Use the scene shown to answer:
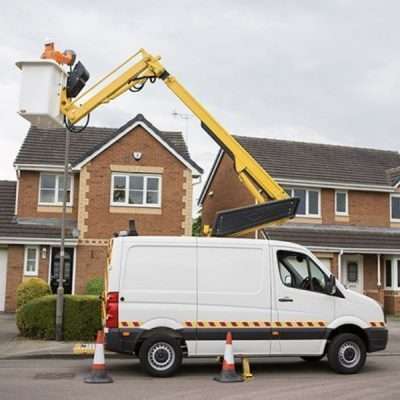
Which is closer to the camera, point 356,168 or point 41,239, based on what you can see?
point 41,239

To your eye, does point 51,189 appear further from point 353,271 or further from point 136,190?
point 353,271

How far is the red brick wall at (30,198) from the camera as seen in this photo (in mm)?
23422

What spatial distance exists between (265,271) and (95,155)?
46.1 ft

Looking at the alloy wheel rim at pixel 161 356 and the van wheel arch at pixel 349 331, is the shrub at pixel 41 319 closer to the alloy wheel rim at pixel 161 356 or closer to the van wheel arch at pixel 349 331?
the alloy wheel rim at pixel 161 356

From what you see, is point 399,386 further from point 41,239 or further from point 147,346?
point 41,239

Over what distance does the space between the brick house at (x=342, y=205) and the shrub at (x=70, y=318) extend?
1089cm

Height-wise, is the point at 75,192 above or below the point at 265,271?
above

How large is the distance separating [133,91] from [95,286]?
963 centimetres

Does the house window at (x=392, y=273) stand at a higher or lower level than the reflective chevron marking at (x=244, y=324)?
higher

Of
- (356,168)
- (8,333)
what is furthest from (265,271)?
(356,168)

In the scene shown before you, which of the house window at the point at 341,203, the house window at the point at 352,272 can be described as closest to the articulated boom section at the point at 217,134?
the house window at the point at 352,272

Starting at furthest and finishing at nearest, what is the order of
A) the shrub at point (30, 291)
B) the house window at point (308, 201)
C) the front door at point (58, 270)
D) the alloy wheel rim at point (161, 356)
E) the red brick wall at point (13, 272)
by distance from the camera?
the house window at point (308, 201) → the front door at point (58, 270) → the red brick wall at point (13, 272) → the shrub at point (30, 291) → the alloy wheel rim at point (161, 356)

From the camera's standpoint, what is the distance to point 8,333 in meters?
15.9

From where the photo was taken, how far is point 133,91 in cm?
1270
